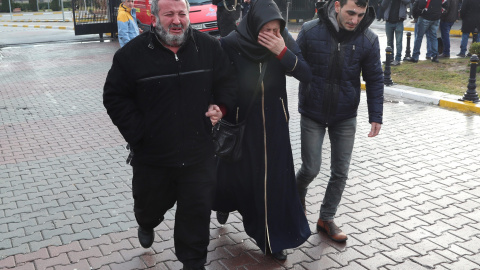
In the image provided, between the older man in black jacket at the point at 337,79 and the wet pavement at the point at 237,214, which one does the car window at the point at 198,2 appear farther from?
the older man in black jacket at the point at 337,79

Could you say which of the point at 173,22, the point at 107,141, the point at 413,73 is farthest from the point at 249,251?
the point at 413,73

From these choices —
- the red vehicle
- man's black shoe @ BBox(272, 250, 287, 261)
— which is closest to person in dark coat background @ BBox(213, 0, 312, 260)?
man's black shoe @ BBox(272, 250, 287, 261)

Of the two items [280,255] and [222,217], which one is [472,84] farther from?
[280,255]

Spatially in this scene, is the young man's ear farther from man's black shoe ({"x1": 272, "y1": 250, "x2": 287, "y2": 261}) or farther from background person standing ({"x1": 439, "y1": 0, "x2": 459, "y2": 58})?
background person standing ({"x1": 439, "y1": 0, "x2": 459, "y2": 58})

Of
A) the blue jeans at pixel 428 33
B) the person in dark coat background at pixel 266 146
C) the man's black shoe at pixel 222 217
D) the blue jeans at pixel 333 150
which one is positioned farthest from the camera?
the blue jeans at pixel 428 33

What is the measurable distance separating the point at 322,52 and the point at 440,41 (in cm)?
1076

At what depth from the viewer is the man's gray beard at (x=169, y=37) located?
3.39m

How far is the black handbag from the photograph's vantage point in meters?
3.84

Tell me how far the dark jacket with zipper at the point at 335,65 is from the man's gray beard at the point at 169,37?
1168mm

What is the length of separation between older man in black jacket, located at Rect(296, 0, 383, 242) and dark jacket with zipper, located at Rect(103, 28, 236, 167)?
3.07ft

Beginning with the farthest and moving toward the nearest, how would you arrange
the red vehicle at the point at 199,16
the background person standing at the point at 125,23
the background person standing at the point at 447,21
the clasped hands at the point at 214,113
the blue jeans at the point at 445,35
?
1. the red vehicle at the point at 199,16
2. the blue jeans at the point at 445,35
3. the background person standing at the point at 447,21
4. the background person standing at the point at 125,23
5. the clasped hands at the point at 214,113

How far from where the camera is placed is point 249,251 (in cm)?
426

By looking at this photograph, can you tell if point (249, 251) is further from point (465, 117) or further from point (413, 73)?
point (413, 73)

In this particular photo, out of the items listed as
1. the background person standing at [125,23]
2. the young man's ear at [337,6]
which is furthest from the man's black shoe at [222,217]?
the background person standing at [125,23]
